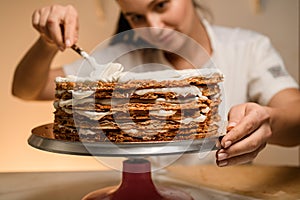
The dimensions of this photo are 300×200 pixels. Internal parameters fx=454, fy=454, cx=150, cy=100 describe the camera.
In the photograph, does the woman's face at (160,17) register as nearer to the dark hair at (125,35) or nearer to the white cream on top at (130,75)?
the dark hair at (125,35)

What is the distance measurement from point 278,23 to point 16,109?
98cm

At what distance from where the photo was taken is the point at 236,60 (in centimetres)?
128

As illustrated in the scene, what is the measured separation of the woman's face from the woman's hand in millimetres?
327

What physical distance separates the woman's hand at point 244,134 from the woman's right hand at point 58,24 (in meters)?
0.33

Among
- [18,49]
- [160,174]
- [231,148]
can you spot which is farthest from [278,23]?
Answer: [231,148]

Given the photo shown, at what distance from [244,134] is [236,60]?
0.59 m

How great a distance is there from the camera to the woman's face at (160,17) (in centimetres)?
100

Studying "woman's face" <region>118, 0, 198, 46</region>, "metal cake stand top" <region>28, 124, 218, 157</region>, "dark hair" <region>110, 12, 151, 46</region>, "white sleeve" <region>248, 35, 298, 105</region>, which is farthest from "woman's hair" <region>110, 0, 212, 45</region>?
"metal cake stand top" <region>28, 124, 218, 157</region>

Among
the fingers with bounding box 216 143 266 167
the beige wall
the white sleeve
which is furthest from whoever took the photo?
the beige wall

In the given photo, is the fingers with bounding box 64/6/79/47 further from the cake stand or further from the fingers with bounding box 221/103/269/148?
the fingers with bounding box 221/103/269/148

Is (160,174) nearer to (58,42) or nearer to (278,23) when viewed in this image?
(58,42)

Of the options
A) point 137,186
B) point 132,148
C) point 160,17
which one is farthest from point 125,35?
point 132,148

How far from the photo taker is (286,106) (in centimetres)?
103

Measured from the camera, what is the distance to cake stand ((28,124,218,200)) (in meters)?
0.62
